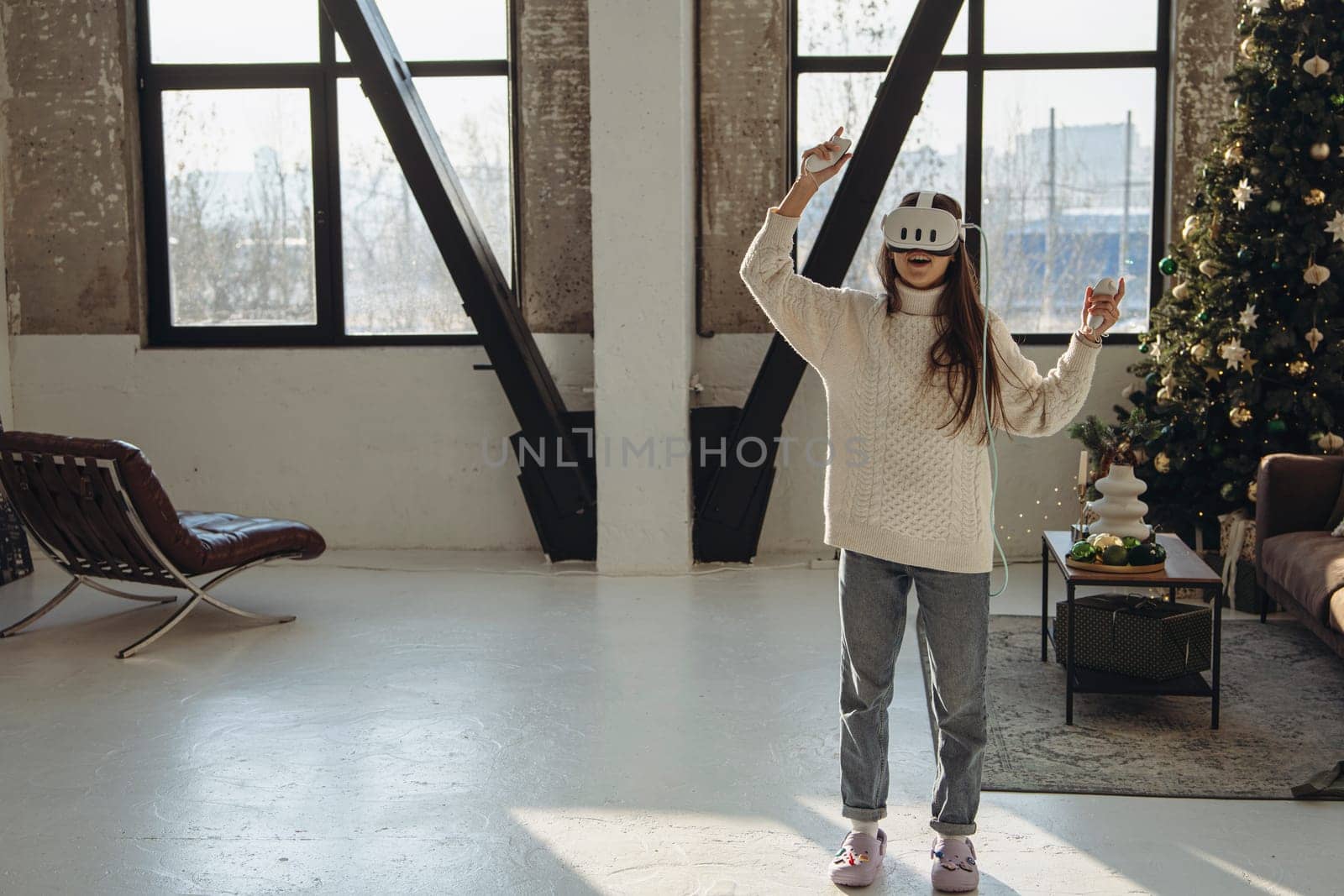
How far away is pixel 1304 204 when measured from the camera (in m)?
5.29

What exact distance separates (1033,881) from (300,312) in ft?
16.8

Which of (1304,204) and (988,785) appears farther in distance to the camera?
(1304,204)

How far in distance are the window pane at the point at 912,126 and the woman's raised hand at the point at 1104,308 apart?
3909mm

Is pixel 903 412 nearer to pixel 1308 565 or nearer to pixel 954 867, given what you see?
pixel 954 867

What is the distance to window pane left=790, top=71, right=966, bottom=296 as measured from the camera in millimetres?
6555

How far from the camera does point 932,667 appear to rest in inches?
110

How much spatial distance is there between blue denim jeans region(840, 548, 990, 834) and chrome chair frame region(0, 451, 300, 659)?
302 cm

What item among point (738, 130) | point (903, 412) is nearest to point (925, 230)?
point (903, 412)

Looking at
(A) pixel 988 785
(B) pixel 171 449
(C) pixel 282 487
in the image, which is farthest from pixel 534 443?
(A) pixel 988 785

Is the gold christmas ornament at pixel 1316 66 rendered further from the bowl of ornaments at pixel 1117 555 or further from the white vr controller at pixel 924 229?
the white vr controller at pixel 924 229

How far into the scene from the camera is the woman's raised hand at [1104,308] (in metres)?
2.65

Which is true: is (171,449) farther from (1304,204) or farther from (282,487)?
(1304,204)

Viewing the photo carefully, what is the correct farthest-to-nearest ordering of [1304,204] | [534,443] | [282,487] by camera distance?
[282,487]
[534,443]
[1304,204]

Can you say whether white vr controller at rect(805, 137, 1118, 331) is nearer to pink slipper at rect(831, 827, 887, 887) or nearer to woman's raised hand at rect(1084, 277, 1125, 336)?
woman's raised hand at rect(1084, 277, 1125, 336)
